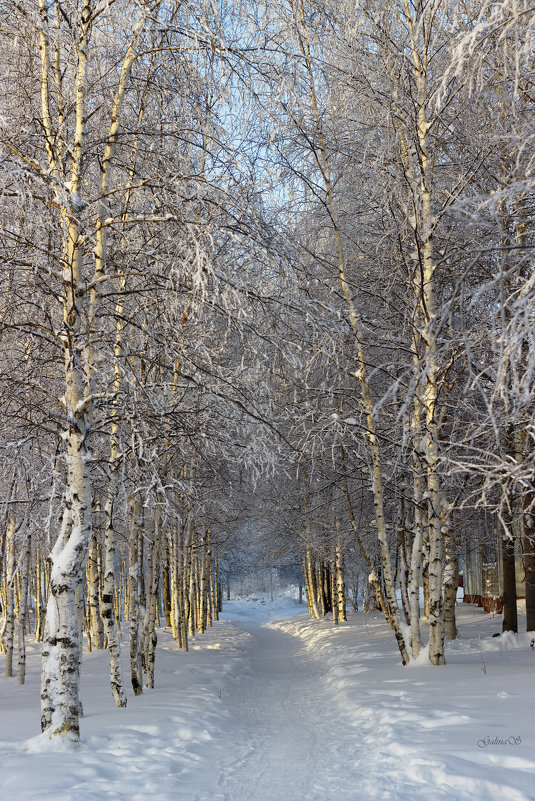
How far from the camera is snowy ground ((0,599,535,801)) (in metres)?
4.86

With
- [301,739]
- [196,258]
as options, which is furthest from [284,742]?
[196,258]

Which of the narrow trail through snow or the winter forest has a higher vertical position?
the winter forest

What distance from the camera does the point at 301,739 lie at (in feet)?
23.0

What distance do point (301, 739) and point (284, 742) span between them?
0.70 feet

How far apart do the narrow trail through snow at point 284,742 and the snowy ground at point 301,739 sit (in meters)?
0.02

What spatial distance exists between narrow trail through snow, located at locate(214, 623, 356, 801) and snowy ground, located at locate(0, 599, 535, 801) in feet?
0.07

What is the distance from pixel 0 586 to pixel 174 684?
36.3 feet

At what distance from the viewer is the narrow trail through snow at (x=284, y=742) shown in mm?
5230

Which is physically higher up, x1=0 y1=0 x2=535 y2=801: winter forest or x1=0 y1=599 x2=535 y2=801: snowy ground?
x1=0 y1=0 x2=535 y2=801: winter forest

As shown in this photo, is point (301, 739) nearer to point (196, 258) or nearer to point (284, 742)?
point (284, 742)

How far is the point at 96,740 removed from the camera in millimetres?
6086

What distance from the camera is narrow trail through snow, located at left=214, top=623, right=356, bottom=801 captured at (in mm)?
5230

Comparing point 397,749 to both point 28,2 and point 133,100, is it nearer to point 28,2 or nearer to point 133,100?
point 28,2

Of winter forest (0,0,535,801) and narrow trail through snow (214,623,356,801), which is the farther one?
narrow trail through snow (214,623,356,801)
